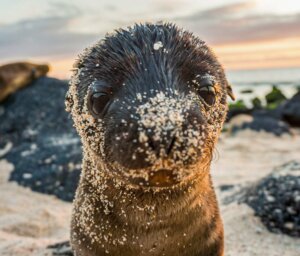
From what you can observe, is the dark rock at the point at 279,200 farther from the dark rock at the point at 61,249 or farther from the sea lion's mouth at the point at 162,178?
the sea lion's mouth at the point at 162,178

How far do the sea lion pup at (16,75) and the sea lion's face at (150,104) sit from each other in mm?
5762

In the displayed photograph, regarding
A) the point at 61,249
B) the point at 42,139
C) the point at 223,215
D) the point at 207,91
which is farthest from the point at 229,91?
the point at 42,139

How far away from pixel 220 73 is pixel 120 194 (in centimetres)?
81

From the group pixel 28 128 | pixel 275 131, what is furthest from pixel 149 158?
pixel 275 131

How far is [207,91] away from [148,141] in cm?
57

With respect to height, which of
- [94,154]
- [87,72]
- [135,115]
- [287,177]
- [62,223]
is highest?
[87,72]

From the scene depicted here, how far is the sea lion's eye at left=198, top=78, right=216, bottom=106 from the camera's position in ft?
8.28

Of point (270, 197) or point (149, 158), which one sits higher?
point (149, 158)

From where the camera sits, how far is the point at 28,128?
753cm

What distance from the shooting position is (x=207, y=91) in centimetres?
254

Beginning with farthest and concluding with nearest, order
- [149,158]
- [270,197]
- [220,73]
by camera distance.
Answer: [270,197], [220,73], [149,158]

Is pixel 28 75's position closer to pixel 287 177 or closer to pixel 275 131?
pixel 275 131

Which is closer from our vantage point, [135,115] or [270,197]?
[135,115]

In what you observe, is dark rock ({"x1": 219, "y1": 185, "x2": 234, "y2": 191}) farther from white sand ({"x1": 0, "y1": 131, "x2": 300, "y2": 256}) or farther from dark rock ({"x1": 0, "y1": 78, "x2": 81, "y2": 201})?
dark rock ({"x1": 0, "y1": 78, "x2": 81, "y2": 201})
